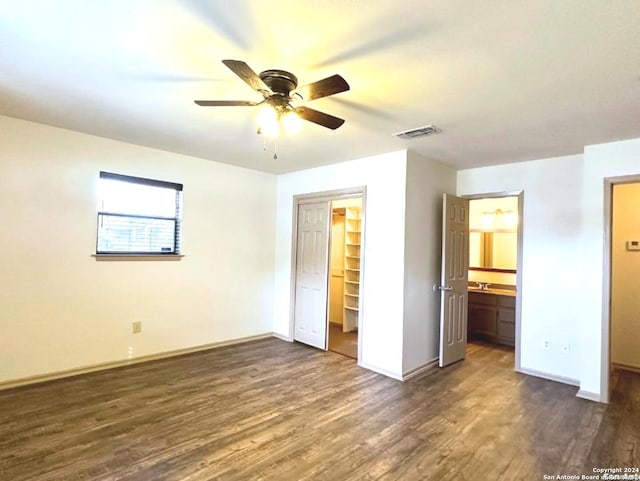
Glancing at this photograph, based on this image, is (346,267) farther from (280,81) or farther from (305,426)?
(280,81)

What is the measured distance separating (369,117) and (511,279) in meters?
4.13

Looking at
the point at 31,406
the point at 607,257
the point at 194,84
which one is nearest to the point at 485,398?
the point at 607,257

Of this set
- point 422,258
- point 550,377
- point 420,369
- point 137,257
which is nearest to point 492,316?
point 550,377

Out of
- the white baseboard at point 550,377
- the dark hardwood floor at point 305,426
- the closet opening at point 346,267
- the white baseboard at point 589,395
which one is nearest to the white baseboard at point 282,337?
the closet opening at point 346,267

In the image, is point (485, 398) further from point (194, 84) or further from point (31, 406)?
point (31, 406)

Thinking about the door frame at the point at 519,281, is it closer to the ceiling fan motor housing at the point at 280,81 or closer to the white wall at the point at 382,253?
the white wall at the point at 382,253

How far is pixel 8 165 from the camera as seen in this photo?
10.8 ft

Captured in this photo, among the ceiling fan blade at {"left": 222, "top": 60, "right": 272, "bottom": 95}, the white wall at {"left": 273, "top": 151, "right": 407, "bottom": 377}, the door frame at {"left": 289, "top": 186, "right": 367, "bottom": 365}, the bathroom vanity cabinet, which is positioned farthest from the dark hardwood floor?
the ceiling fan blade at {"left": 222, "top": 60, "right": 272, "bottom": 95}

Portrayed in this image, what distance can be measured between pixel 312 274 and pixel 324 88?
3.34 m

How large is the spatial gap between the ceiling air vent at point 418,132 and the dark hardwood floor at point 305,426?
2451 mm

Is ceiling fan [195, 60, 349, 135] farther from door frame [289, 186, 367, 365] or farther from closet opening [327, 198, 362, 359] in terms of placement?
closet opening [327, 198, 362, 359]

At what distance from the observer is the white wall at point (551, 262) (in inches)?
150

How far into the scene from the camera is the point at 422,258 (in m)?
4.10

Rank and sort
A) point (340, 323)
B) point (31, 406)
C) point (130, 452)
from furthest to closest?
point (340, 323)
point (31, 406)
point (130, 452)
